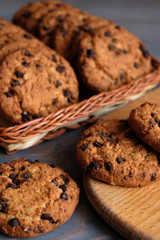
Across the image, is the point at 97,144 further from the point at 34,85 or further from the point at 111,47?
the point at 111,47

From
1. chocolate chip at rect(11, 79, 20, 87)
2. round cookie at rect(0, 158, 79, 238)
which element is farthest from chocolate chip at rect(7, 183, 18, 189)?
chocolate chip at rect(11, 79, 20, 87)

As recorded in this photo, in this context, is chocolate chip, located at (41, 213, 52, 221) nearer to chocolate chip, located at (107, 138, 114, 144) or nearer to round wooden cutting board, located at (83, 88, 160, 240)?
round wooden cutting board, located at (83, 88, 160, 240)

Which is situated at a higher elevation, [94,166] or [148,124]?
[148,124]

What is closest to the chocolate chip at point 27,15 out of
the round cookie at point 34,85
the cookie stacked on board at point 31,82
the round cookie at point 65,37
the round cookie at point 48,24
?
the round cookie at point 48,24

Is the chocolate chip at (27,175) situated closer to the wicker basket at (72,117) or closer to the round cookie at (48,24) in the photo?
the wicker basket at (72,117)

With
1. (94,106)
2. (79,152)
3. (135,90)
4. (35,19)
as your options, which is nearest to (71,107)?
(94,106)

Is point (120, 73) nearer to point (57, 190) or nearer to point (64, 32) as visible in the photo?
point (64, 32)

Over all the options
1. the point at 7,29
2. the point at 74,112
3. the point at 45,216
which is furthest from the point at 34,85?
the point at 45,216
